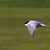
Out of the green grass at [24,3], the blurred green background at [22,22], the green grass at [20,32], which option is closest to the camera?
the green grass at [20,32]

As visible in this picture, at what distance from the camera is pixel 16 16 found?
1623 centimetres

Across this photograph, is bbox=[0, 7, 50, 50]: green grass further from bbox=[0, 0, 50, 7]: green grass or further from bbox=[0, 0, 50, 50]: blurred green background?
bbox=[0, 0, 50, 7]: green grass

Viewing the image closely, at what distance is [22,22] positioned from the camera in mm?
14445

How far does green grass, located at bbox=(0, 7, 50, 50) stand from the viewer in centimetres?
1023

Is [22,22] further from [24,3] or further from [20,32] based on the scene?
[24,3]

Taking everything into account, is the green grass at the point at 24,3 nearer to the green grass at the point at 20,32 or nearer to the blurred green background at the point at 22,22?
the blurred green background at the point at 22,22

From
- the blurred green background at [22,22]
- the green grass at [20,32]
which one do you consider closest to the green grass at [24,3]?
the blurred green background at [22,22]

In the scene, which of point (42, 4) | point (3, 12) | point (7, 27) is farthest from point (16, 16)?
point (42, 4)

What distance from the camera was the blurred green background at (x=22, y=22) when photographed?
408 inches

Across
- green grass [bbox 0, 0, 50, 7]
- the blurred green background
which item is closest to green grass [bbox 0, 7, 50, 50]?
the blurred green background

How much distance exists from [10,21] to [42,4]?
616 cm

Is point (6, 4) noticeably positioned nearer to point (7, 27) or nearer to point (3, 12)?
point (3, 12)

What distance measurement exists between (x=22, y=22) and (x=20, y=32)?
2225 mm

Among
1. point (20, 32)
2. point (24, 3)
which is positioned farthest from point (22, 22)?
point (24, 3)
